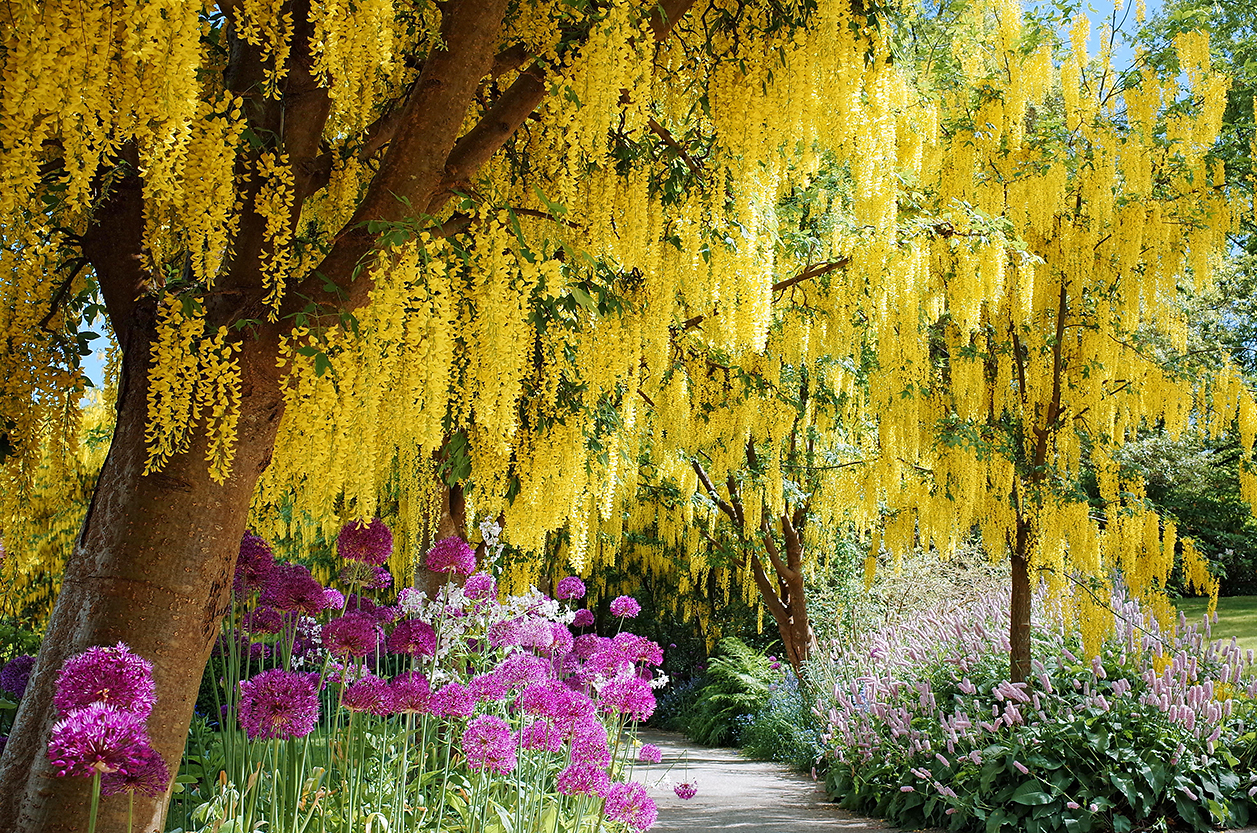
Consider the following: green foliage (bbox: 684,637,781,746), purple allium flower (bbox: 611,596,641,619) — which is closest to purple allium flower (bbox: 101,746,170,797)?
purple allium flower (bbox: 611,596,641,619)

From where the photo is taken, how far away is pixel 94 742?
1.33 metres

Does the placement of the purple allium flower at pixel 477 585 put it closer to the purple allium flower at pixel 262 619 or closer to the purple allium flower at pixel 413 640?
the purple allium flower at pixel 413 640

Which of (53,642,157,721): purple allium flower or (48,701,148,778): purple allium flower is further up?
(53,642,157,721): purple allium flower

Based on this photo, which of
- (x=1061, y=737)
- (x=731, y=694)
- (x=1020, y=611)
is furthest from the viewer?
(x=731, y=694)

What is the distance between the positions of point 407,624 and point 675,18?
2199 millimetres

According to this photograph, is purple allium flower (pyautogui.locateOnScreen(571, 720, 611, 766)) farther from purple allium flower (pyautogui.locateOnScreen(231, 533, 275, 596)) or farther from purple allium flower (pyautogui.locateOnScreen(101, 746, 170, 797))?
purple allium flower (pyautogui.locateOnScreen(101, 746, 170, 797))

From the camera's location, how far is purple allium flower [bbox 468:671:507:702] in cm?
279

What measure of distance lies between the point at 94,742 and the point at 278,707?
0.83 metres

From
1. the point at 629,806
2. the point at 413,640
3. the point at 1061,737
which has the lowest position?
the point at 1061,737

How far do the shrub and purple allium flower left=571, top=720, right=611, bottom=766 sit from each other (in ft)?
9.50

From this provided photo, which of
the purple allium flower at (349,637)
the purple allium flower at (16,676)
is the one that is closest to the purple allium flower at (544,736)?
the purple allium flower at (349,637)

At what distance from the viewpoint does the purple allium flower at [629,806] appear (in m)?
2.65

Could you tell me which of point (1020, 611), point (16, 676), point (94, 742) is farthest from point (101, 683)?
point (1020, 611)

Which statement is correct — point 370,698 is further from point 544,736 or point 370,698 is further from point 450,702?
point 544,736
